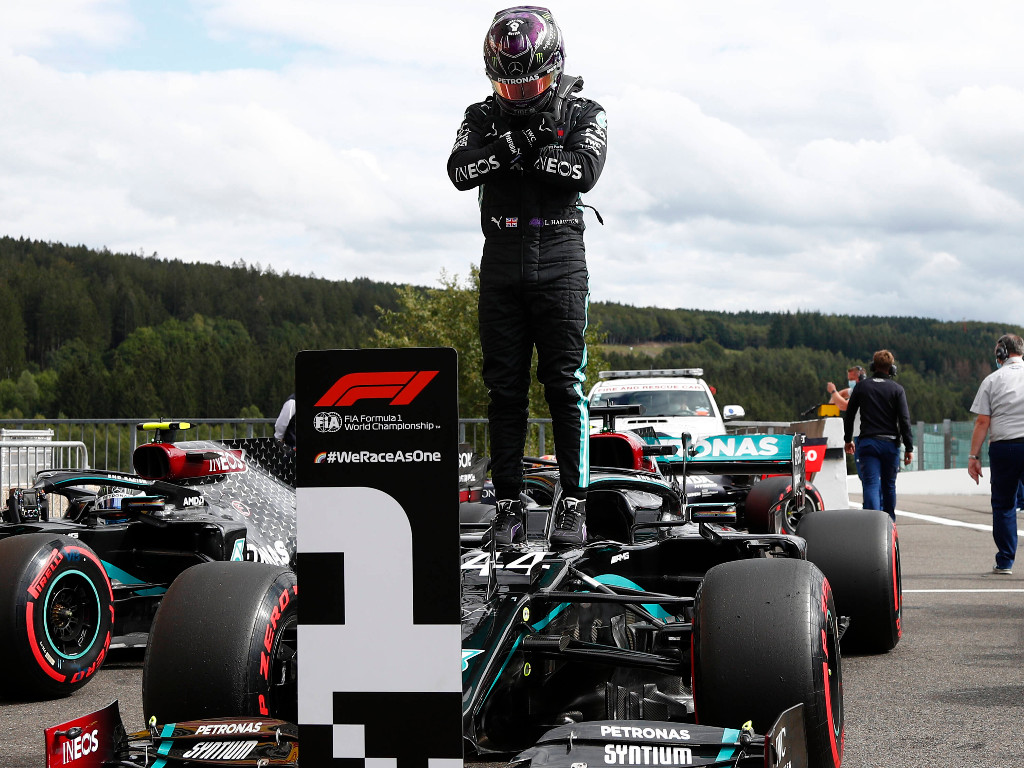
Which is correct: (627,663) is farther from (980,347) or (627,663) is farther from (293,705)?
(980,347)

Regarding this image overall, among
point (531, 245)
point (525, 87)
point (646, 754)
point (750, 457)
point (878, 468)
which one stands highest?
point (525, 87)

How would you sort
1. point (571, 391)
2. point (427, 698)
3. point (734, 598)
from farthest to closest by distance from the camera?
point (571, 391), point (734, 598), point (427, 698)

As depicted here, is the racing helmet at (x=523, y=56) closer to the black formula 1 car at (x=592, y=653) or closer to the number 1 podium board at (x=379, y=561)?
the black formula 1 car at (x=592, y=653)

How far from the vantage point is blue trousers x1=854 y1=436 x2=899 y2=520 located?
36.0 ft

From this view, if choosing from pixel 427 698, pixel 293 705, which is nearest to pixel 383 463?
pixel 427 698

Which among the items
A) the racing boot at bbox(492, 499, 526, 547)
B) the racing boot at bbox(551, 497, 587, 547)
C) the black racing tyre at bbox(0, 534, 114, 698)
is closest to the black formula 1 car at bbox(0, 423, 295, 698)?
the black racing tyre at bbox(0, 534, 114, 698)

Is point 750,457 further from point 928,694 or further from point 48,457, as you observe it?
point 48,457

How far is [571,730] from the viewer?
2867mm

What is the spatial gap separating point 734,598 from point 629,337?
380ft

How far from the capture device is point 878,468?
1108 cm

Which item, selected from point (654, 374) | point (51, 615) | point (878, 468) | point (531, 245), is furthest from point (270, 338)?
point (531, 245)

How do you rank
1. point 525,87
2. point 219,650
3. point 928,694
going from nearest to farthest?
point 219,650, point 525,87, point 928,694

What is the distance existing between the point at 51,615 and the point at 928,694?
162 inches

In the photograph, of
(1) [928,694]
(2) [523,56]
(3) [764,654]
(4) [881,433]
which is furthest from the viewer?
(4) [881,433]
